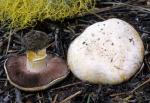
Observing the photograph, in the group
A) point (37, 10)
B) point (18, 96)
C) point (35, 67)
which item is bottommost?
point (18, 96)

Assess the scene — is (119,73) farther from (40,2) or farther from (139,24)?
(40,2)

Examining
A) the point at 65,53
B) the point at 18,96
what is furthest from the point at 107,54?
the point at 18,96

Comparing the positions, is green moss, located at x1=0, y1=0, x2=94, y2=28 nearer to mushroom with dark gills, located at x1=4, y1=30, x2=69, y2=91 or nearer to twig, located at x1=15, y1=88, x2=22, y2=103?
mushroom with dark gills, located at x1=4, y1=30, x2=69, y2=91

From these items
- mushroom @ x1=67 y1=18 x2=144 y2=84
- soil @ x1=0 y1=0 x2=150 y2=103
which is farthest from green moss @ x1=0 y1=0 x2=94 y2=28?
mushroom @ x1=67 y1=18 x2=144 y2=84

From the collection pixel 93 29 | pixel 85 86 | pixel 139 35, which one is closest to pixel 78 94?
pixel 85 86

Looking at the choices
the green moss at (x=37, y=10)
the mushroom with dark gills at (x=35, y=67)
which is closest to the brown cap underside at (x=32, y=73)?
the mushroom with dark gills at (x=35, y=67)

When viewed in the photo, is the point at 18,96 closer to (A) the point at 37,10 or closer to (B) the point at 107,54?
(B) the point at 107,54
